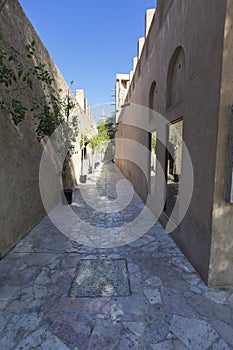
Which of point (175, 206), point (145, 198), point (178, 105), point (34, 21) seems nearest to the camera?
point (178, 105)

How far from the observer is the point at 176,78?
3.55 meters

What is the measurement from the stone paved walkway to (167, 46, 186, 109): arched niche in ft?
8.81

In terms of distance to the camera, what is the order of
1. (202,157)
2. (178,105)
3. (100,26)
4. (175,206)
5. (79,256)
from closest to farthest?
(202,157), (79,256), (178,105), (175,206), (100,26)

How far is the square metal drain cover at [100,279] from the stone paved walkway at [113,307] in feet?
0.26

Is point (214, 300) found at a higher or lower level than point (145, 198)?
lower

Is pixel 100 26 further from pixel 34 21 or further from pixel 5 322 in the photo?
pixel 5 322

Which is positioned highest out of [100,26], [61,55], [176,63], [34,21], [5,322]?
[100,26]

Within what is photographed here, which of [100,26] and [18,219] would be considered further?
[100,26]

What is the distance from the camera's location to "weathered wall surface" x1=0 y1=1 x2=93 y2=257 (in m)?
2.97

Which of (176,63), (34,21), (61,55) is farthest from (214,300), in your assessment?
(61,55)

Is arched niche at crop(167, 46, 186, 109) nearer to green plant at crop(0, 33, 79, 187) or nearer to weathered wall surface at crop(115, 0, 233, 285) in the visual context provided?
weathered wall surface at crop(115, 0, 233, 285)

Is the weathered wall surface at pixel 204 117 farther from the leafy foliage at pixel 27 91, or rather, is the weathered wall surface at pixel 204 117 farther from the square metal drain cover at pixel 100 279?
the leafy foliage at pixel 27 91

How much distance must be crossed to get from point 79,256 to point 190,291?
163 centimetres

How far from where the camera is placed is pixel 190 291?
2.26 m
